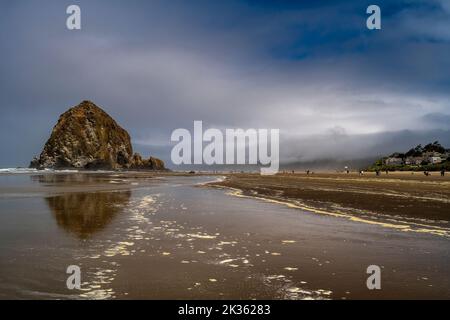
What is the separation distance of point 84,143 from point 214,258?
139300 millimetres

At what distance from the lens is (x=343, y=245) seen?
29.4 feet

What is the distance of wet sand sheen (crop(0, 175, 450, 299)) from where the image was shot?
18.2 feet

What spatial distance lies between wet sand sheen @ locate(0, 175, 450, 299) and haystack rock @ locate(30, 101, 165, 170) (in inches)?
5061

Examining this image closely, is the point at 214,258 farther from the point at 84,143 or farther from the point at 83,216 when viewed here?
the point at 84,143

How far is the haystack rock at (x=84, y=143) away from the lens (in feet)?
431

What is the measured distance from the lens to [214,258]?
7512 millimetres

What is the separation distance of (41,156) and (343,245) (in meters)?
145

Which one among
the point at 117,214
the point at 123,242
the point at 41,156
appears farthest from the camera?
the point at 41,156

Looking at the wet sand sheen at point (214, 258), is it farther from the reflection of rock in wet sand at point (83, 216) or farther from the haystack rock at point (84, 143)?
the haystack rock at point (84, 143)

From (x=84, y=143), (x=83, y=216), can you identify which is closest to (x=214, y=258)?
(x=83, y=216)

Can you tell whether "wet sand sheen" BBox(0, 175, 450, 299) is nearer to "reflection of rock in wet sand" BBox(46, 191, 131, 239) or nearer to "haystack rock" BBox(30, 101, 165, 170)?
"reflection of rock in wet sand" BBox(46, 191, 131, 239)
